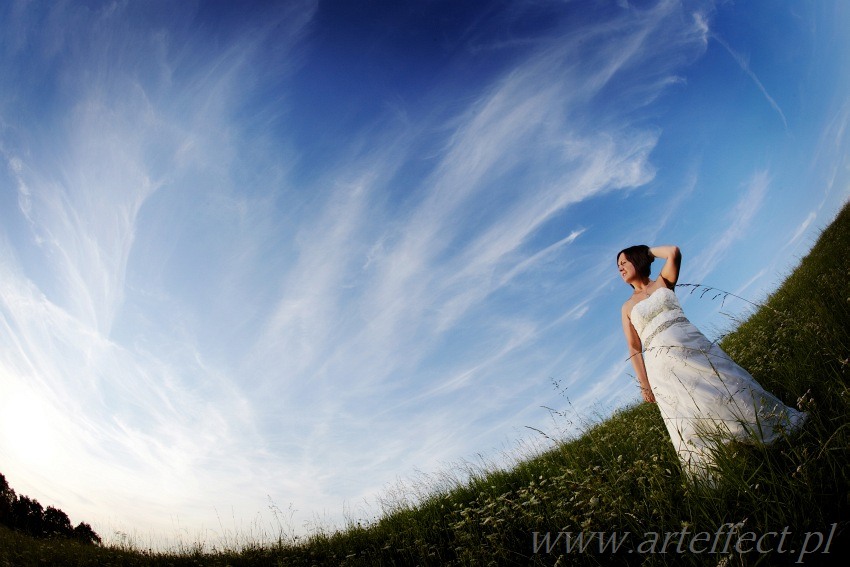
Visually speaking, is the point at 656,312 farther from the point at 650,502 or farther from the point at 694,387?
the point at 650,502

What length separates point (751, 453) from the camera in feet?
12.4

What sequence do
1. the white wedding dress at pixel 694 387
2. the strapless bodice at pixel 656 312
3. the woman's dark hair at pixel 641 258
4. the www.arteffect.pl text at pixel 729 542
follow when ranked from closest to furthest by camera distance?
the www.arteffect.pl text at pixel 729 542, the white wedding dress at pixel 694 387, the strapless bodice at pixel 656 312, the woman's dark hair at pixel 641 258

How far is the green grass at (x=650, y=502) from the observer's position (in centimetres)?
304

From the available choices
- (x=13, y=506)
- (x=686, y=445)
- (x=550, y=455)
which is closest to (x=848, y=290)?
(x=686, y=445)

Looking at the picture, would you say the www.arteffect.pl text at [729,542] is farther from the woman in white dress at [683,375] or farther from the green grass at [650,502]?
the woman in white dress at [683,375]

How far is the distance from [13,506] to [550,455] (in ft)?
69.2

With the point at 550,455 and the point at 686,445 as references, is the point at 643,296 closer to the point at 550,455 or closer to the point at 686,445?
the point at 686,445

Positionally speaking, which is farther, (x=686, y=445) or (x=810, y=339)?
(x=810, y=339)

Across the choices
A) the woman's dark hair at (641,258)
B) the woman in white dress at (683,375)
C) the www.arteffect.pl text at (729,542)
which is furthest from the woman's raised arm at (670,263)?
the www.arteffect.pl text at (729,542)

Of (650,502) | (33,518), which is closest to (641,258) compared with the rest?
(650,502)

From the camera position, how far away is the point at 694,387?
4.99 metres

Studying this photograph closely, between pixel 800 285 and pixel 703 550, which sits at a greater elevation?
pixel 800 285

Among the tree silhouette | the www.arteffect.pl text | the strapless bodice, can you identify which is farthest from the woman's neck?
the tree silhouette

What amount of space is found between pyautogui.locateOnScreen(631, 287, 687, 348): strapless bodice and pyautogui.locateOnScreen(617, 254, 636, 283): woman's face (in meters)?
0.48
